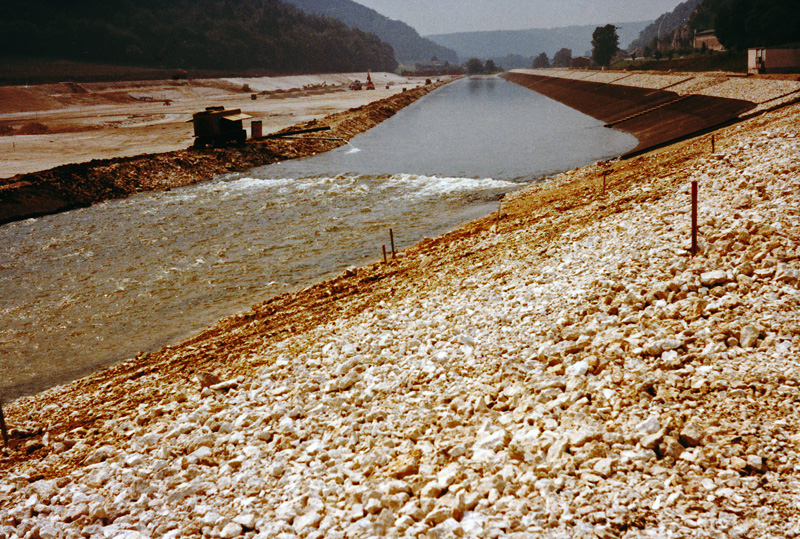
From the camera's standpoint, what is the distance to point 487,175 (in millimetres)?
28062

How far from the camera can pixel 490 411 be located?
635 centimetres

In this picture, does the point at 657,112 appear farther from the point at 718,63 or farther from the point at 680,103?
the point at 718,63

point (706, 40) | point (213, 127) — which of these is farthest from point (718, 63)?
point (213, 127)

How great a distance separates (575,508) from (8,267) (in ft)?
62.2

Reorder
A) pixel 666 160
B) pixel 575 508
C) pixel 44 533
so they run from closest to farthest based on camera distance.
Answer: pixel 575 508 → pixel 44 533 → pixel 666 160

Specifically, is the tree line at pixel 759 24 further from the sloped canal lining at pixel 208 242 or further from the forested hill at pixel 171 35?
the forested hill at pixel 171 35

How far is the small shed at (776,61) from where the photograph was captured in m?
45.6

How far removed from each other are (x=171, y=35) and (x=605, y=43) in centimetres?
10085

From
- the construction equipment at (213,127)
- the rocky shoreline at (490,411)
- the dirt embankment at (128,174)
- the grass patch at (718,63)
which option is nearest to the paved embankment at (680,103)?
the grass patch at (718,63)

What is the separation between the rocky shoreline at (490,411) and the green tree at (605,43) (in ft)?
423

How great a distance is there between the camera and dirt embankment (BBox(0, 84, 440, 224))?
77.9 ft

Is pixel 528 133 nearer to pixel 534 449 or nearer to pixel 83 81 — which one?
pixel 534 449

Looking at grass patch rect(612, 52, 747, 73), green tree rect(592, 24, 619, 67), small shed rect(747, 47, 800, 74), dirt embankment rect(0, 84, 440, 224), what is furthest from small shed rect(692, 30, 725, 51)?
dirt embankment rect(0, 84, 440, 224)

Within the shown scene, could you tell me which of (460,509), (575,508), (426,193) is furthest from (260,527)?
(426,193)
